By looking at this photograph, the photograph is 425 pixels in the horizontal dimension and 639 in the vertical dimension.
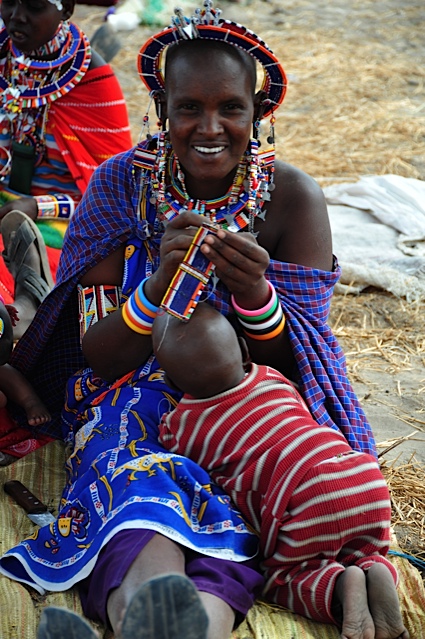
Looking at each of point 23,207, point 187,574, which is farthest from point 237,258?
point 23,207

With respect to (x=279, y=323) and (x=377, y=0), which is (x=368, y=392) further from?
(x=377, y=0)

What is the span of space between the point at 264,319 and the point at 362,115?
5243mm

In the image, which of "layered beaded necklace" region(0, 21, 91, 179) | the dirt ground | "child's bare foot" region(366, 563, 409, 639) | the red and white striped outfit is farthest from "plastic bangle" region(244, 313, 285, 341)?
"layered beaded necklace" region(0, 21, 91, 179)

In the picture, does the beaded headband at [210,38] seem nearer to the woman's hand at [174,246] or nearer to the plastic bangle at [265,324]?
the woman's hand at [174,246]

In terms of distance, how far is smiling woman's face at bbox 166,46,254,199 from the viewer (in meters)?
2.57

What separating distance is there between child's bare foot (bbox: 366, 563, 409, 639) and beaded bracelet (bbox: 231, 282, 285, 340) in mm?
787

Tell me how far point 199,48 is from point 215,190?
43 centimetres

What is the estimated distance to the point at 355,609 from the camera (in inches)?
82.2

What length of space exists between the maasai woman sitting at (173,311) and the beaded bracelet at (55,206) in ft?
3.91

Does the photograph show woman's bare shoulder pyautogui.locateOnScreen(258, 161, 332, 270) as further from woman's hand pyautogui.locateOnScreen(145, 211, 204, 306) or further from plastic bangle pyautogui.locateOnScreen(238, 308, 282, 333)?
woman's hand pyautogui.locateOnScreen(145, 211, 204, 306)

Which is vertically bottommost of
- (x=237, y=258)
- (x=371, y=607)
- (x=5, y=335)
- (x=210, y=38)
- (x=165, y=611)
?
(x=371, y=607)

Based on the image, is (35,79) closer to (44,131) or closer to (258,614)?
(44,131)

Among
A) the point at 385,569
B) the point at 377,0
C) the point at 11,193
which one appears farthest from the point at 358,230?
the point at 377,0

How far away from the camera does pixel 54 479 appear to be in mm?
2975
